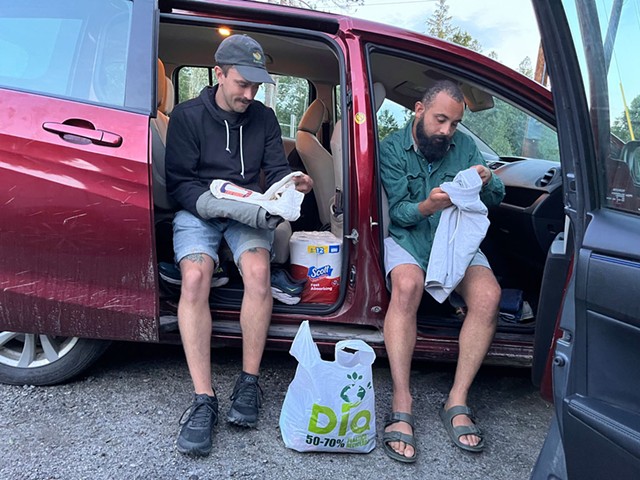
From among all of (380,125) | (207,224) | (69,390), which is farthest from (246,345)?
(380,125)

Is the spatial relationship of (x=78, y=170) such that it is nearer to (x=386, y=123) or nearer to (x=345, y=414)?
(x=345, y=414)

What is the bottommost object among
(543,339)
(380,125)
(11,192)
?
(543,339)

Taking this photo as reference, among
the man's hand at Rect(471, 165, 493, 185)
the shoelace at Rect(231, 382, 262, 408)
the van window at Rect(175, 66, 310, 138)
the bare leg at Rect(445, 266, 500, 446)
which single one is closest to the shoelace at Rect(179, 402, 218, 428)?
the shoelace at Rect(231, 382, 262, 408)

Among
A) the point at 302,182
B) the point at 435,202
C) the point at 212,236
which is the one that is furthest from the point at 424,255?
the point at 212,236

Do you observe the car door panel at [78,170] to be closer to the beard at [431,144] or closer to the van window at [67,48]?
the van window at [67,48]

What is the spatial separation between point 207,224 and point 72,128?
675mm

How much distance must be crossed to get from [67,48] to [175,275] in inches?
41.2

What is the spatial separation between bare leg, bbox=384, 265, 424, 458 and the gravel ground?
0.21 m

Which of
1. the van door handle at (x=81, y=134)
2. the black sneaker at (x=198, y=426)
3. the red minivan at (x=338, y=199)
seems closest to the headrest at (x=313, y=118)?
the red minivan at (x=338, y=199)

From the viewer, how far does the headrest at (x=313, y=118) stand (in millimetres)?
3527

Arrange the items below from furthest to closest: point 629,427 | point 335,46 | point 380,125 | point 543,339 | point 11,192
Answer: point 380,125, point 335,46, point 11,192, point 543,339, point 629,427

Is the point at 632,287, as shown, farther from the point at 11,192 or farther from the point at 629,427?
the point at 11,192

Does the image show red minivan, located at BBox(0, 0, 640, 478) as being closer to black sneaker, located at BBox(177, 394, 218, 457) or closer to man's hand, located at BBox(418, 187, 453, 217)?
man's hand, located at BBox(418, 187, 453, 217)

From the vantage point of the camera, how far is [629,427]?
1154 millimetres
